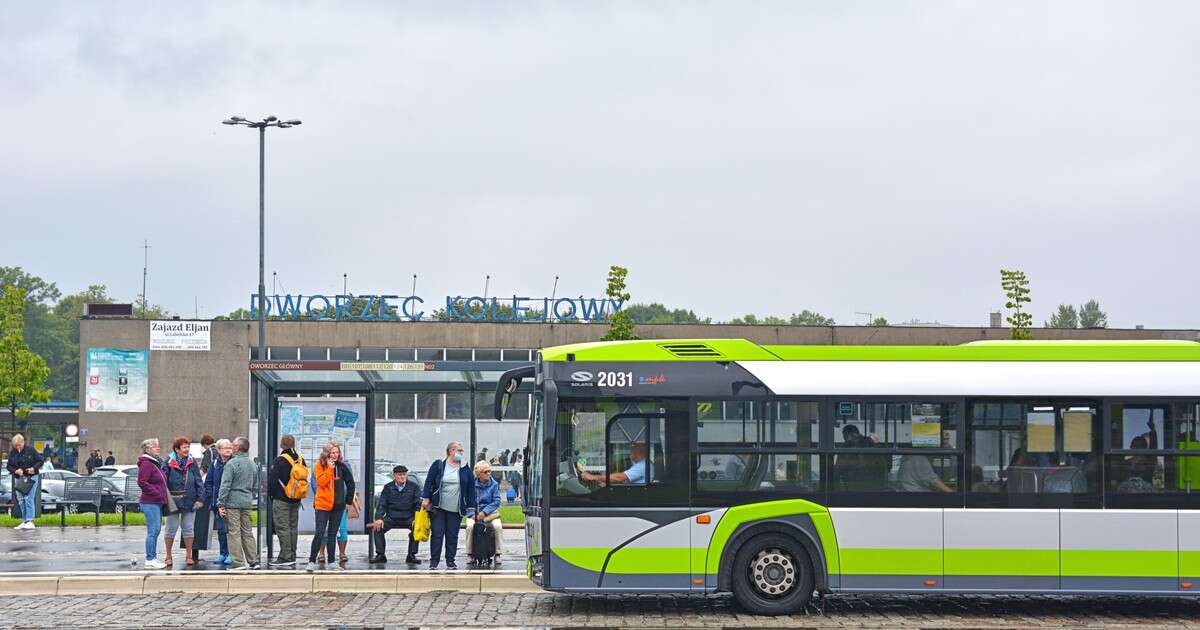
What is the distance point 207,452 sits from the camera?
72.9ft

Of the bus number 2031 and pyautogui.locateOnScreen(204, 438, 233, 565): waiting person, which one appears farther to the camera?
pyautogui.locateOnScreen(204, 438, 233, 565): waiting person

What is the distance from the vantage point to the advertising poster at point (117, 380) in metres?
59.0

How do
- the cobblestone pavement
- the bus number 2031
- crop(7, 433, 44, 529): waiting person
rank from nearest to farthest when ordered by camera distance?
the cobblestone pavement, the bus number 2031, crop(7, 433, 44, 529): waiting person

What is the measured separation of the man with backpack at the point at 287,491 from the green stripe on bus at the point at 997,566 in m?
8.32

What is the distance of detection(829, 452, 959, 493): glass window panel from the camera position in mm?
15320

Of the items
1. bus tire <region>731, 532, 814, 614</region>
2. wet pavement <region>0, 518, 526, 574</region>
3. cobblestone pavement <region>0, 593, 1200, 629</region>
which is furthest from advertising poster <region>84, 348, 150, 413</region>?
bus tire <region>731, 532, 814, 614</region>

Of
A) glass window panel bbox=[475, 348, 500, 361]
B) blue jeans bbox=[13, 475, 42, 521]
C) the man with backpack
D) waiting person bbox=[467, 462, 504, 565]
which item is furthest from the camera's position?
glass window panel bbox=[475, 348, 500, 361]

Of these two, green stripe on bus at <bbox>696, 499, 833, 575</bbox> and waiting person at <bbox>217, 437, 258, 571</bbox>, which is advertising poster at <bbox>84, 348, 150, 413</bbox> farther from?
green stripe on bus at <bbox>696, 499, 833, 575</bbox>

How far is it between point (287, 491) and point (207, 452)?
3.95 meters

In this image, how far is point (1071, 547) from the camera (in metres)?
15.2

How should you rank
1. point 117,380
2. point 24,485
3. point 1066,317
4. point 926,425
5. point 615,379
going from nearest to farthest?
point 926,425 → point 615,379 → point 24,485 → point 117,380 → point 1066,317

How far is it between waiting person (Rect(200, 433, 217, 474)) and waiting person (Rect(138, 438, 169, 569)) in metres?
1.31

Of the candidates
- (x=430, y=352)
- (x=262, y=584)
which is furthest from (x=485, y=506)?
(x=430, y=352)

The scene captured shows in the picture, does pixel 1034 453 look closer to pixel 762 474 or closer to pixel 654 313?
pixel 762 474
